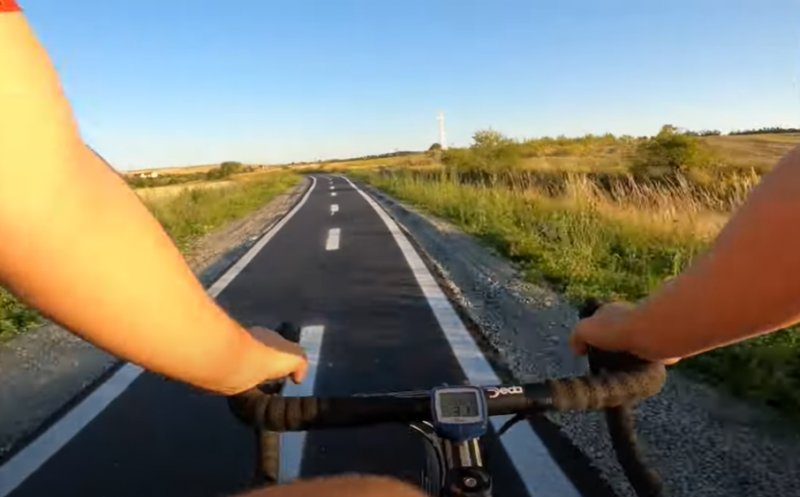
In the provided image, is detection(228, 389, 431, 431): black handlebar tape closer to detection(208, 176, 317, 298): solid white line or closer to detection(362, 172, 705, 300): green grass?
detection(362, 172, 705, 300): green grass

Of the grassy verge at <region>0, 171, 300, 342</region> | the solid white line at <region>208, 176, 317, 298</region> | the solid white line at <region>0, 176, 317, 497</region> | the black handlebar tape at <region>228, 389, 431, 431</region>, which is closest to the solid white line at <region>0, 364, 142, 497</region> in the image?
the solid white line at <region>0, 176, 317, 497</region>

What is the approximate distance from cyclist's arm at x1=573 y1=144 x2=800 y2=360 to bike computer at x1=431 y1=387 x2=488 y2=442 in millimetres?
291

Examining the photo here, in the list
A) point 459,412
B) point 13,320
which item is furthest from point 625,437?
point 13,320

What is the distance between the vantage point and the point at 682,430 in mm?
4160

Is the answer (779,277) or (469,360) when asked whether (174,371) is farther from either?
(469,360)

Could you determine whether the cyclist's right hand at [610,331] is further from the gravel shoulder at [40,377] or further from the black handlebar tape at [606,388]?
the gravel shoulder at [40,377]

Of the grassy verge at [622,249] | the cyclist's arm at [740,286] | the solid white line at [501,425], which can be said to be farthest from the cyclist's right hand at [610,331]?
the grassy verge at [622,249]

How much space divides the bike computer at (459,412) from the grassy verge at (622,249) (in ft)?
11.8

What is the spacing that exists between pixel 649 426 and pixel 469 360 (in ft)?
5.88

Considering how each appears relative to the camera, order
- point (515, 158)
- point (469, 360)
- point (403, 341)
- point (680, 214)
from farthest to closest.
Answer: point (515, 158)
point (680, 214)
point (403, 341)
point (469, 360)

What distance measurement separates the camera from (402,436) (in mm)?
4312

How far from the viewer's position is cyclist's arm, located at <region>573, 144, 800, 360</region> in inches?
35.6

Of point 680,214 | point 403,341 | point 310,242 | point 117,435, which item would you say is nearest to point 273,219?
point 310,242

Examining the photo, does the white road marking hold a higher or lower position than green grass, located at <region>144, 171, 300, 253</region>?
higher
